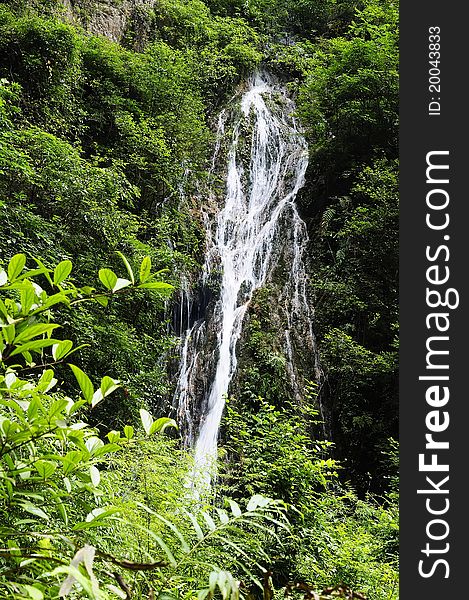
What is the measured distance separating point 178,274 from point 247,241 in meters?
2.04

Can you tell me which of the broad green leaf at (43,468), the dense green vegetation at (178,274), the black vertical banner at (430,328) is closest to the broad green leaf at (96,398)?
the dense green vegetation at (178,274)

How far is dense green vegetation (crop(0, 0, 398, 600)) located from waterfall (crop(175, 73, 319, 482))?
310 millimetres

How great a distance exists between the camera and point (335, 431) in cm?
798

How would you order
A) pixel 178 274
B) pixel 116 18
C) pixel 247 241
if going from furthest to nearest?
1. pixel 116 18
2. pixel 247 241
3. pixel 178 274

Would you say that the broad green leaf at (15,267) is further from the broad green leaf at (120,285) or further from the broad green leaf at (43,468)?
the broad green leaf at (43,468)

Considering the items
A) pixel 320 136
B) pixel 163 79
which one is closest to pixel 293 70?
pixel 320 136

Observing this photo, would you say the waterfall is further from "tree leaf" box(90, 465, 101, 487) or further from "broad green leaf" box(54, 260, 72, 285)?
"broad green leaf" box(54, 260, 72, 285)

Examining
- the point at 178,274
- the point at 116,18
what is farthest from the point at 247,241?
the point at 116,18

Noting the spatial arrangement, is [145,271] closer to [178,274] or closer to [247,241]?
[178,274]

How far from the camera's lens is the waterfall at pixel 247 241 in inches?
307

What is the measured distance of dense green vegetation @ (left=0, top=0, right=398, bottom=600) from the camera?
2586 mm

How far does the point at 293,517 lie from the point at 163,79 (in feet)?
28.1

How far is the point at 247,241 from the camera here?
9883 millimetres

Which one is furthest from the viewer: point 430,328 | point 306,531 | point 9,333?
point 306,531
